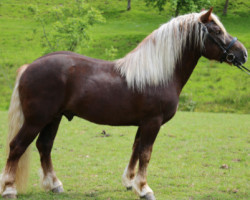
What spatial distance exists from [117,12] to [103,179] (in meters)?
39.5

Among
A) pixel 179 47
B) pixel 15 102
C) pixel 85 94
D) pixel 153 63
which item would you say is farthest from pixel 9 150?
pixel 179 47

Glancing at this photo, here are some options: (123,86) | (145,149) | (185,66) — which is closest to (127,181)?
(145,149)

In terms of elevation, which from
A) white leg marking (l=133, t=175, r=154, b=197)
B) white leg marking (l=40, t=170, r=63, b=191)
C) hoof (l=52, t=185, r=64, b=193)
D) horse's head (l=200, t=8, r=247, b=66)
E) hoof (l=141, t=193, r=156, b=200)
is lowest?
hoof (l=52, t=185, r=64, b=193)

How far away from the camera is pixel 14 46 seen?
97.1 ft

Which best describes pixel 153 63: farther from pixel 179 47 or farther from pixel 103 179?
pixel 103 179

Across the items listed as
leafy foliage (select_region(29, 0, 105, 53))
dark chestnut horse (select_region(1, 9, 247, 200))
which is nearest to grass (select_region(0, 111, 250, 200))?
dark chestnut horse (select_region(1, 9, 247, 200))

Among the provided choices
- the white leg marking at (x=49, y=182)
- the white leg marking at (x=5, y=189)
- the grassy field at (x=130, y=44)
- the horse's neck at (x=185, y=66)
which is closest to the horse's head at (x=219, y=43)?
the horse's neck at (x=185, y=66)

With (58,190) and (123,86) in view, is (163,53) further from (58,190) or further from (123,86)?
(58,190)

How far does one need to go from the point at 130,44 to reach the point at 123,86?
2625cm

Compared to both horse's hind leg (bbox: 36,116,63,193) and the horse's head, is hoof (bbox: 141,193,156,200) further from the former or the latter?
the horse's head

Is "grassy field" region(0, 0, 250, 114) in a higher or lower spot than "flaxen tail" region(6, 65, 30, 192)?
lower

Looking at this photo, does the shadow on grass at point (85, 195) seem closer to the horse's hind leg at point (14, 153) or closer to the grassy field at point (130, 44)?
the horse's hind leg at point (14, 153)

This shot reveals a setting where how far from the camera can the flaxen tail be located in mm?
4242

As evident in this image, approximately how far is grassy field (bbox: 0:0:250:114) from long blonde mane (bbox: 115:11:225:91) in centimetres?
179
